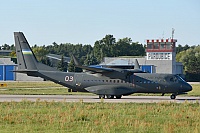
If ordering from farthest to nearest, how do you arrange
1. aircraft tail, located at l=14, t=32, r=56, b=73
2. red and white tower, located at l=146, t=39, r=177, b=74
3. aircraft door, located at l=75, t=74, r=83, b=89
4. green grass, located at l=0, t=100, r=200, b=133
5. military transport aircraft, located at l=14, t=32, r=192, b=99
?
red and white tower, located at l=146, t=39, r=177, b=74 → aircraft tail, located at l=14, t=32, r=56, b=73 → aircraft door, located at l=75, t=74, r=83, b=89 → military transport aircraft, located at l=14, t=32, r=192, b=99 → green grass, located at l=0, t=100, r=200, b=133

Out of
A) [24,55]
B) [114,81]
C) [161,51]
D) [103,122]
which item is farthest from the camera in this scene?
[161,51]

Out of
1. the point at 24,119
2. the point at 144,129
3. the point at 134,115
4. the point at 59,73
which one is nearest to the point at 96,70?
the point at 59,73

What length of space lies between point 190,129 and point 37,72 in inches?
961

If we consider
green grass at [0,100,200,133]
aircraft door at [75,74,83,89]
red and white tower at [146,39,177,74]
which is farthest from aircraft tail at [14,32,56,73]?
red and white tower at [146,39,177,74]

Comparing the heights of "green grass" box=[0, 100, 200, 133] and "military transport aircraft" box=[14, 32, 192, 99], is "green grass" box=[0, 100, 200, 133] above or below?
below

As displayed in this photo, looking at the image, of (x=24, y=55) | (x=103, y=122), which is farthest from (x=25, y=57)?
(x=103, y=122)

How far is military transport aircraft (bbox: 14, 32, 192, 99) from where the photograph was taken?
133 ft

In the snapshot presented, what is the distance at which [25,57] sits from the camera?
141 feet

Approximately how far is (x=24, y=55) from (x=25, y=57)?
0.27 metres

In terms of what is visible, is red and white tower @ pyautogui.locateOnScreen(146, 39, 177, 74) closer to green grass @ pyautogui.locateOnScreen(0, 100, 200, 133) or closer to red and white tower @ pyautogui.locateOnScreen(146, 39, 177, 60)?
red and white tower @ pyautogui.locateOnScreen(146, 39, 177, 60)

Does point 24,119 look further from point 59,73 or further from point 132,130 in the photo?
point 59,73

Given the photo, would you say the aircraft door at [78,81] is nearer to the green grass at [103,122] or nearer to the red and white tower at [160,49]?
the green grass at [103,122]

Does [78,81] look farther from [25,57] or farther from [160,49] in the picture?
[160,49]

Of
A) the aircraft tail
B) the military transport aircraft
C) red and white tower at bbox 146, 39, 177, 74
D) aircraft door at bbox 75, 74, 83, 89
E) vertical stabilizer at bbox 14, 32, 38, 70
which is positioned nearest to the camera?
the military transport aircraft
